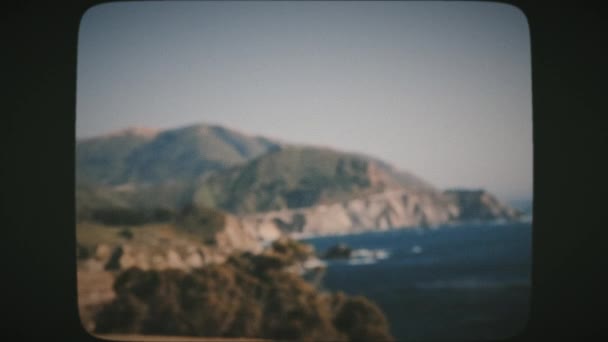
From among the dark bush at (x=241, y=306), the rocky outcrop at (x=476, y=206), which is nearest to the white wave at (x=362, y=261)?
the dark bush at (x=241, y=306)

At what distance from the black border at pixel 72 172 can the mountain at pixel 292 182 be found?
5222 millimetres

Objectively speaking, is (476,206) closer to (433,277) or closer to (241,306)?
(433,277)

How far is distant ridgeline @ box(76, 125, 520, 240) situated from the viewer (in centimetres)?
832

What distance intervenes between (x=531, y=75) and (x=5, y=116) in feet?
15.4

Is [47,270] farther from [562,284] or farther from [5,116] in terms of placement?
[562,284]

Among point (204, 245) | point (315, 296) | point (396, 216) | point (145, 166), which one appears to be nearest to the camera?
point (145, 166)

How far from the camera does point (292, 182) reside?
13.0 meters

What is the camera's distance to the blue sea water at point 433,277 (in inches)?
478

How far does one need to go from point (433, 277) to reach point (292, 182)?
4.69 m

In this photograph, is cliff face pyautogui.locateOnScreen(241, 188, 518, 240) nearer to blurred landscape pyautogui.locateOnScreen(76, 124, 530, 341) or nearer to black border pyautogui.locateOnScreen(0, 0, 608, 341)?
blurred landscape pyautogui.locateOnScreen(76, 124, 530, 341)

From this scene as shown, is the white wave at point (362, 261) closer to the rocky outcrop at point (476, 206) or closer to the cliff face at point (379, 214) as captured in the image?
the cliff face at point (379, 214)

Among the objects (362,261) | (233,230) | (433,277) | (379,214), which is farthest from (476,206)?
(233,230)

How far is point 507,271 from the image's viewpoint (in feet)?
36.7

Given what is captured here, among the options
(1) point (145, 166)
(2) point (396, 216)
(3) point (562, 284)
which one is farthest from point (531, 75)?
(2) point (396, 216)
